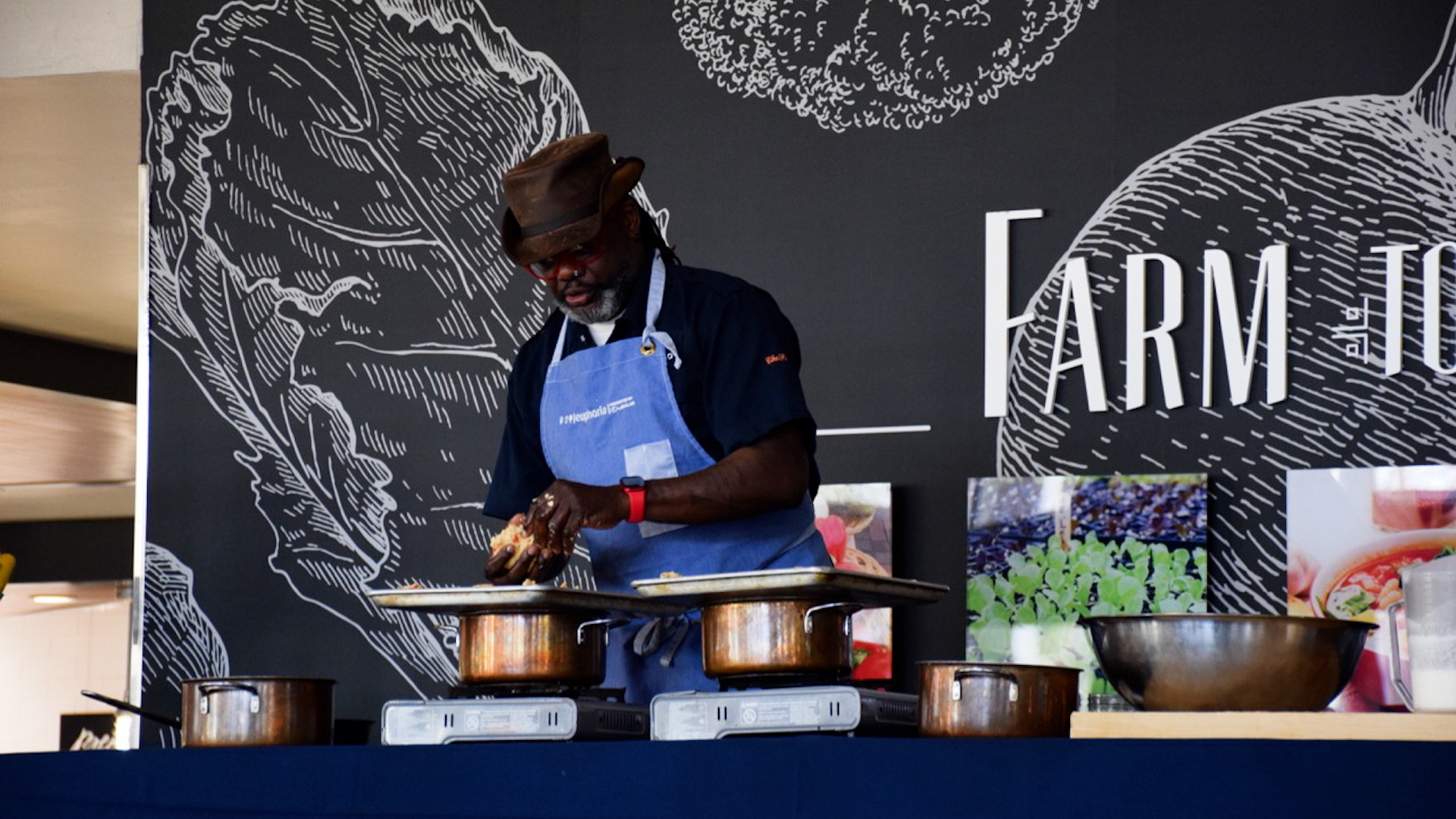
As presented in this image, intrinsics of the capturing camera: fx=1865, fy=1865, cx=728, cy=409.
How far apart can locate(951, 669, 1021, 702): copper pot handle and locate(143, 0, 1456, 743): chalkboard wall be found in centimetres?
186

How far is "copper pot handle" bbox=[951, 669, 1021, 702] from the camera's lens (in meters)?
2.12

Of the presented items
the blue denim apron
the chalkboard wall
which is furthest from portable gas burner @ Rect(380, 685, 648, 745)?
the chalkboard wall

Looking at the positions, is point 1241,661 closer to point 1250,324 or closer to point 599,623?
point 599,623

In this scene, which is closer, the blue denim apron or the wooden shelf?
the wooden shelf

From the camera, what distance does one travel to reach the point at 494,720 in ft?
7.86

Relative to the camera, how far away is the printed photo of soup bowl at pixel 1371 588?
3.66 meters

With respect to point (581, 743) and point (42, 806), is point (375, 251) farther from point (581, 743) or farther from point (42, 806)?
point (581, 743)

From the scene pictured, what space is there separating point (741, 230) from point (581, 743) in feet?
7.91

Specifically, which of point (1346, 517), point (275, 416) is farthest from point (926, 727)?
point (275, 416)

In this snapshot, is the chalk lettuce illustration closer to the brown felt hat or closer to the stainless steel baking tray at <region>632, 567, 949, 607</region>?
the brown felt hat

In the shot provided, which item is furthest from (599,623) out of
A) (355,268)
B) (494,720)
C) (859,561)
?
(355,268)

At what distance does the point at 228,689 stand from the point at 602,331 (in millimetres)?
904

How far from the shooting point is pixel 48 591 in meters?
9.77

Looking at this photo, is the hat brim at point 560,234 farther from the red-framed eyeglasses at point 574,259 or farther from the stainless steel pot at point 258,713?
the stainless steel pot at point 258,713
